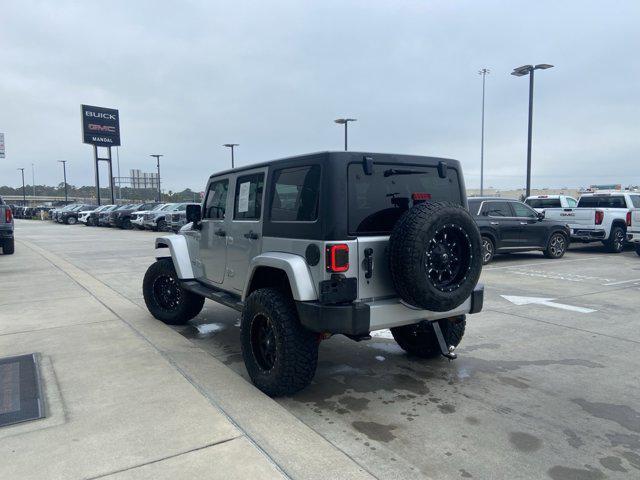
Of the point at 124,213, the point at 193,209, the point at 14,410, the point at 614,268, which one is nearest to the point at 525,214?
the point at 614,268

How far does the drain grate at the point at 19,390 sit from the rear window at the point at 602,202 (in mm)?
16217

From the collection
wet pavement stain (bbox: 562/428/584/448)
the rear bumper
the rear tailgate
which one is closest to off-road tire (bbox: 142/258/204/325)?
the rear bumper

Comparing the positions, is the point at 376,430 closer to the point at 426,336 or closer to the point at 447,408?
the point at 447,408

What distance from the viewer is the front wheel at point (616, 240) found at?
14.7 meters

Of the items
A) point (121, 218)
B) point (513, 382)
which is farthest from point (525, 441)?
point (121, 218)

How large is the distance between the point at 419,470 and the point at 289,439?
83cm

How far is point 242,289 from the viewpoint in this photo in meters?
4.80

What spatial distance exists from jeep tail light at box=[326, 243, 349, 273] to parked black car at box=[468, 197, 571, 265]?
8950 millimetres

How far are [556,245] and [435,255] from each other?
1122cm

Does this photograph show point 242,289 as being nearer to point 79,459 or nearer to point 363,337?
point 363,337

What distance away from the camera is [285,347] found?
374cm

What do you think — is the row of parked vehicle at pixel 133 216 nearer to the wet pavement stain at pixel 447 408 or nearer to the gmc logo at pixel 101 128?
the gmc logo at pixel 101 128

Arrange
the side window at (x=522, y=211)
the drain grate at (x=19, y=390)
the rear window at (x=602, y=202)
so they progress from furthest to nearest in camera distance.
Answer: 1. the rear window at (x=602, y=202)
2. the side window at (x=522, y=211)
3. the drain grate at (x=19, y=390)

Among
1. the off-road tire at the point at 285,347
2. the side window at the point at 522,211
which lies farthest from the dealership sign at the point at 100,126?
the off-road tire at the point at 285,347
